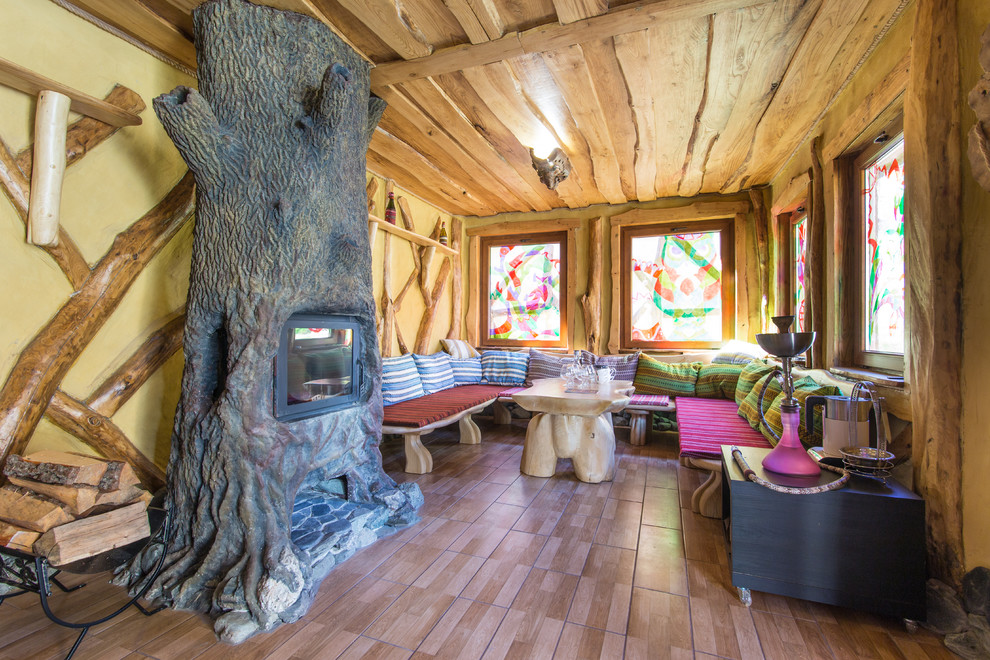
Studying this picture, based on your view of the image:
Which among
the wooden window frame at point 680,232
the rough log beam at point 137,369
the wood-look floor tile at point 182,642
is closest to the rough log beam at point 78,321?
the rough log beam at point 137,369

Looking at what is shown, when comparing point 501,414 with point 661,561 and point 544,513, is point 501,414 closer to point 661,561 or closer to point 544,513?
point 544,513

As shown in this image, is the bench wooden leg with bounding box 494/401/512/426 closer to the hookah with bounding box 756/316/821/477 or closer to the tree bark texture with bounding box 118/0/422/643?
the tree bark texture with bounding box 118/0/422/643

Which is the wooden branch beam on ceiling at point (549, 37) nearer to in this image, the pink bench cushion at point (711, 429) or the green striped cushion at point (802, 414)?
the green striped cushion at point (802, 414)

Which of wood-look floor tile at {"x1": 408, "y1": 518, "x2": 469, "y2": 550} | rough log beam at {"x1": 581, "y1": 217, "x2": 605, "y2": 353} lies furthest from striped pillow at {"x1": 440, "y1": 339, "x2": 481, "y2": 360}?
wood-look floor tile at {"x1": 408, "y1": 518, "x2": 469, "y2": 550}

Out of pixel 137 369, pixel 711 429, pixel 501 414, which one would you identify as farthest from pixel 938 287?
pixel 501 414

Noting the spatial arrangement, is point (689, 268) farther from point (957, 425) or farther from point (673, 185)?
point (957, 425)

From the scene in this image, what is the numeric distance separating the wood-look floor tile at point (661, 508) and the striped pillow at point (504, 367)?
7.29ft

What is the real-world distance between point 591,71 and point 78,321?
2.87 meters

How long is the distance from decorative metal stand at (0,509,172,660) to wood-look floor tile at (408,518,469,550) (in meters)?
1.06

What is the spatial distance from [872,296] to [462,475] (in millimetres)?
2779

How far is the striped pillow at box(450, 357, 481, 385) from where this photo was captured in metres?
4.91

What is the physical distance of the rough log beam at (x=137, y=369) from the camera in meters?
2.13

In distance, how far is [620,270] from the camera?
16.7ft

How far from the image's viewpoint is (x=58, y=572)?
1.89 meters
